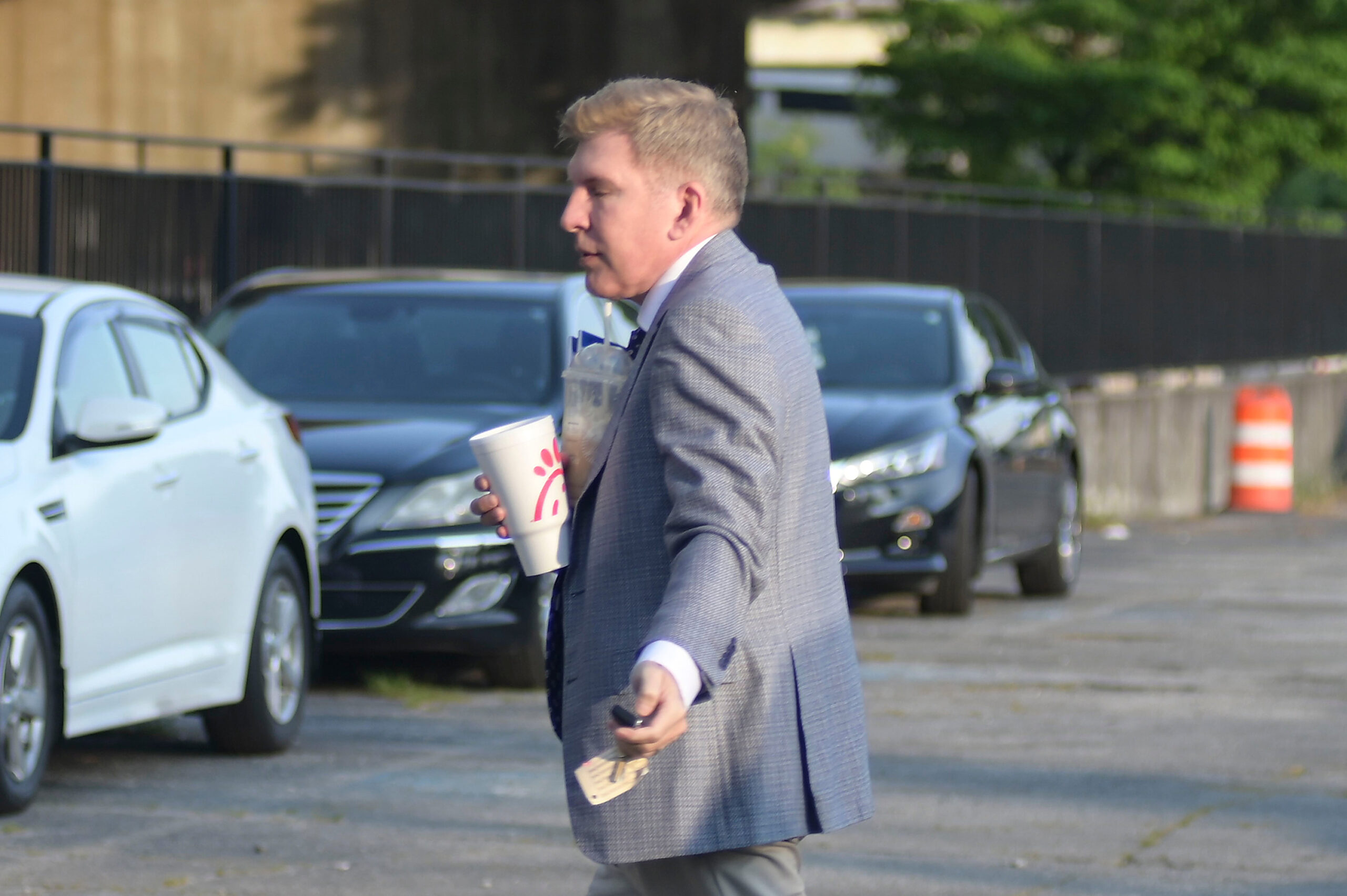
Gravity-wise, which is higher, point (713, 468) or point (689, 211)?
Result: point (689, 211)

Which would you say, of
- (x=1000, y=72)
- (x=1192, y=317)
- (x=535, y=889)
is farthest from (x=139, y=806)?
(x=1000, y=72)

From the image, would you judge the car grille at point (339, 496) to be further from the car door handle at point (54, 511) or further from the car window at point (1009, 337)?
the car window at point (1009, 337)

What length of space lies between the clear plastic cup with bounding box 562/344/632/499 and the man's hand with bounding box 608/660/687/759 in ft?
1.50

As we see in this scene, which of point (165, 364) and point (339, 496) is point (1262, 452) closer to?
point (339, 496)

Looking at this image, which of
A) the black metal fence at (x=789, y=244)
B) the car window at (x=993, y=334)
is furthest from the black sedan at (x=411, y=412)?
the car window at (x=993, y=334)

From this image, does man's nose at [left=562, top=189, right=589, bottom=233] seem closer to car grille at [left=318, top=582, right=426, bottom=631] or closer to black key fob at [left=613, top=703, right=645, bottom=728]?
black key fob at [left=613, top=703, right=645, bottom=728]

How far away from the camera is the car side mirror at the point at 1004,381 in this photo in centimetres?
1328

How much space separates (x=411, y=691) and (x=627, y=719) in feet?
22.8

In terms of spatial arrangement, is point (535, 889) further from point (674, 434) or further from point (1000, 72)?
point (1000, 72)

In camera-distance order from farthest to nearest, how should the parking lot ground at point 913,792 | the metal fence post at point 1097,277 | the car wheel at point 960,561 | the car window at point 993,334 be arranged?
the metal fence post at point 1097,277
the car window at point 993,334
the car wheel at point 960,561
the parking lot ground at point 913,792

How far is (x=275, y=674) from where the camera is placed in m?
8.58

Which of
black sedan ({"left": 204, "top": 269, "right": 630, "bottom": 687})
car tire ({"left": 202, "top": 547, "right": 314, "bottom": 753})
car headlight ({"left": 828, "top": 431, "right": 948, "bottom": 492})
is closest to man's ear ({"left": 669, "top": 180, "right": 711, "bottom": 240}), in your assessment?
car tire ({"left": 202, "top": 547, "right": 314, "bottom": 753})

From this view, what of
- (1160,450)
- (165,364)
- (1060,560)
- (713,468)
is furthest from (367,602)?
(1160,450)

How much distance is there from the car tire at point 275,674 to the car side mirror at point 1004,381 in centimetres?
521
